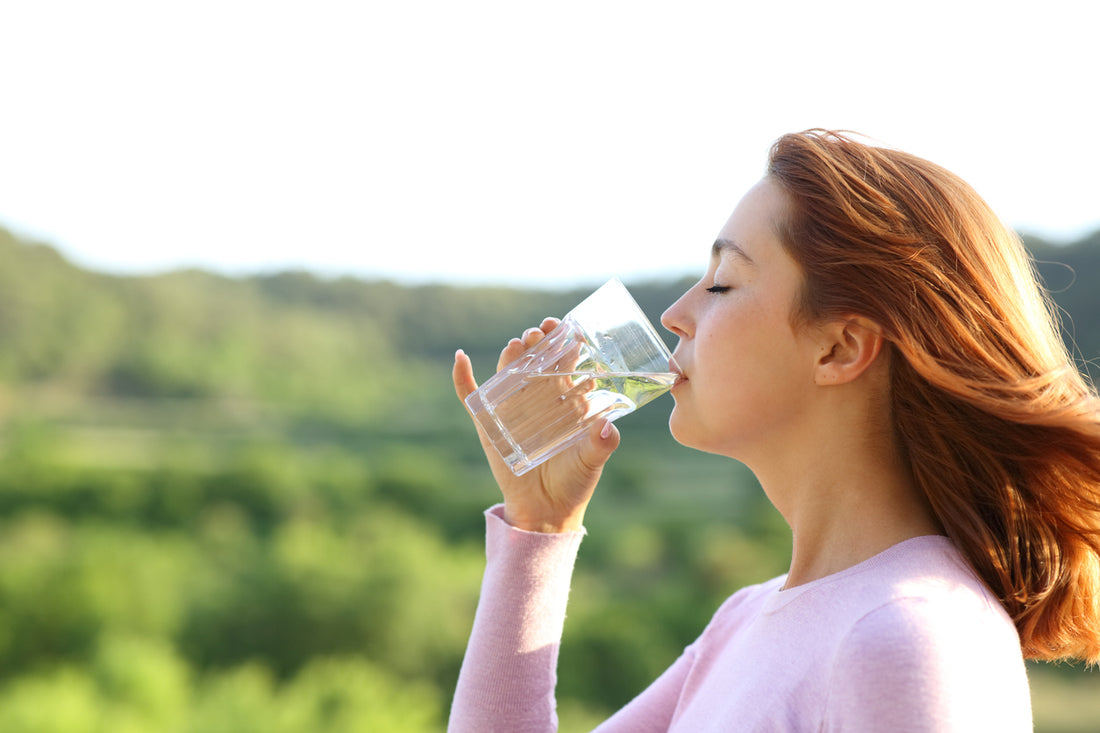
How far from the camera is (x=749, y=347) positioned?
41.6 inches

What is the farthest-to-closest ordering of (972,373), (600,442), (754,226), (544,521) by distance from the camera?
1. (544,521)
2. (600,442)
3. (754,226)
4. (972,373)

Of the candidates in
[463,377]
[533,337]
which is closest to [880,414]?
[533,337]

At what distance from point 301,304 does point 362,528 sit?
182 inches

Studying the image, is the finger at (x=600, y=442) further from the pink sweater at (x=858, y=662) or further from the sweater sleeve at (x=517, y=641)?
the pink sweater at (x=858, y=662)

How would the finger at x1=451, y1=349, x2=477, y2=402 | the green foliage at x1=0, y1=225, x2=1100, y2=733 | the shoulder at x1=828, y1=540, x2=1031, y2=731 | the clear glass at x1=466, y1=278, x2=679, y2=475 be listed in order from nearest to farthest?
the shoulder at x1=828, y1=540, x2=1031, y2=731
the clear glass at x1=466, y1=278, x2=679, y2=475
the finger at x1=451, y1=349, x2=477, y2=402
the green foliage at x1=0, y1=225, x2=1100, y2=733

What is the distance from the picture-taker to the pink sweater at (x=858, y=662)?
0.77 m

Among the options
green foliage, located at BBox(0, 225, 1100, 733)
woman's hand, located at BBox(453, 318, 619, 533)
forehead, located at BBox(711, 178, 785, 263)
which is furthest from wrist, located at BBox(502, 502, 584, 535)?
green foliage, located at BBox(0, 225, 1100, 733)

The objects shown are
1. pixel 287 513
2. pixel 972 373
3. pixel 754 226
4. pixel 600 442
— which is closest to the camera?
pixel 972 373

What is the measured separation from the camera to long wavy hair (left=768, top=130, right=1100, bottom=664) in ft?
3.17

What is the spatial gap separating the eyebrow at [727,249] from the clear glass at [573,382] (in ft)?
0.40

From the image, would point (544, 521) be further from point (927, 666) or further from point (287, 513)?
point (287, 513)

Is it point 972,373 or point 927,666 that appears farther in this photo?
point 972,373

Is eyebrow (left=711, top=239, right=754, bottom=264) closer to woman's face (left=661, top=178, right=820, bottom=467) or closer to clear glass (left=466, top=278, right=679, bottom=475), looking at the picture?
woman's face (left=661, top=178, right=820, bottom=467)

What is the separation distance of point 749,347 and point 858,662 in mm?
376
